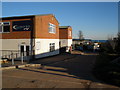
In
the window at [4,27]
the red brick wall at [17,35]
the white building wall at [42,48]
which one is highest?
the window at [4,27]

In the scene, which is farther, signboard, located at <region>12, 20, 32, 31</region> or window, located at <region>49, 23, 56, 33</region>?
window, located at <region>49, 23, 56, 33</region>

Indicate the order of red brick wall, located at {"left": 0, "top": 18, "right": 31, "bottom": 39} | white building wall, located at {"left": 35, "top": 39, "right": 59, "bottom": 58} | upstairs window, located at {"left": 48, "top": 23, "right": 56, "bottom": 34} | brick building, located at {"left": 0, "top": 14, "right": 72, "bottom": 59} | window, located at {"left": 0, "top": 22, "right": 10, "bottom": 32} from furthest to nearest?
upstairs window, located at {"left": 48, "top": 23, "right": 56, "bottom": 34} → window, located at {"left": 0, "top": 22, "right": 10, "bottom": 32} → white building wall, located at {"left": 35, "top": 39, "right": 59, "bottom": 58} → red brick wall, located at {"left": 0, "top": 18, "right": 31, "bottom": 39} → brick building, located at {"left": 0, "top": 14, "right": 72, "bottom": 59}

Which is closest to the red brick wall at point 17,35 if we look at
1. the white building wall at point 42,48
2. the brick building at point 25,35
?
the brick building at point 25,35

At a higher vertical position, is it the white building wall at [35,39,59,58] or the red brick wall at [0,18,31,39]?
the red brick wall at [0,18,31,39]

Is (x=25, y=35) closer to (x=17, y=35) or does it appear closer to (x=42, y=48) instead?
(x=17, y=35)

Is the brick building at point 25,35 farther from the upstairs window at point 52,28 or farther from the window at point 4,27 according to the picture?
the upstairs window at point 52,28

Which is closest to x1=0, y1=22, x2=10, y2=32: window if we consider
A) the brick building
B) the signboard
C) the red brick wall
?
the brick building

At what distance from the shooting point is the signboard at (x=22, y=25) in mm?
17281

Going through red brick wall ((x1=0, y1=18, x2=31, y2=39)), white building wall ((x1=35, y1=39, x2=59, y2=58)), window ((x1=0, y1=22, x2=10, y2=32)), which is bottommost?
white building wall ((x1=35, y1=39, x2=59, y2=58))

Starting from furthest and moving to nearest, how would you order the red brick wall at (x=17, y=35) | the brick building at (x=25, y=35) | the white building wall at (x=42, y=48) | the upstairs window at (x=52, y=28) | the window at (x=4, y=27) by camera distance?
the upstairs window at (x=52, y=28) < the window at (x=4, y=27) < the white building wall at (x=42, y=48) < the red brick wall at (x=17, y=35) < the brick building at (x=25, y=35)

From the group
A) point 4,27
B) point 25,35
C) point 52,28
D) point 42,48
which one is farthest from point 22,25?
point 52,28

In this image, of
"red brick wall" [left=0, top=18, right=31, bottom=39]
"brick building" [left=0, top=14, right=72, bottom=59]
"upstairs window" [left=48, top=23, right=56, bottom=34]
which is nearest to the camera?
"brick building" [left=0, top=14, right=72, bottom=59]

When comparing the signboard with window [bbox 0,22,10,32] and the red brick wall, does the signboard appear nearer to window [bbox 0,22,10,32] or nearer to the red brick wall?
the red brick wall

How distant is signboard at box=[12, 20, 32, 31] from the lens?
17.3m
